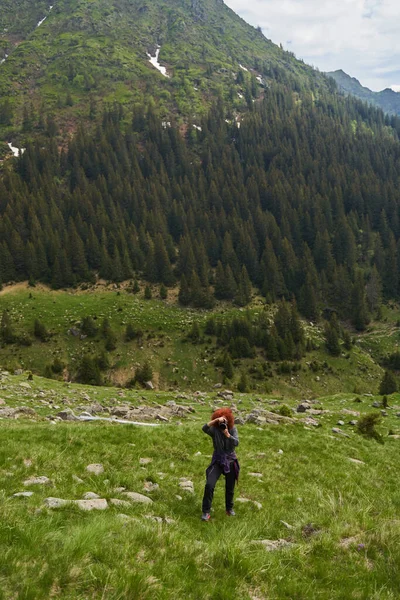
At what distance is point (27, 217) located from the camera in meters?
115

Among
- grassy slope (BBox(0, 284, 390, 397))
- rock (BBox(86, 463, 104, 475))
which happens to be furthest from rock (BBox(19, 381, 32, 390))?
grassy slope (BBox(0, 284, 390, 397))

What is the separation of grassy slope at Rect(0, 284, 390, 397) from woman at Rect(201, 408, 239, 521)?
53164mm

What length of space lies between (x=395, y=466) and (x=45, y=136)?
191551 millimetres

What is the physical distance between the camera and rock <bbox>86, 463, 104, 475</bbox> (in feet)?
36.6

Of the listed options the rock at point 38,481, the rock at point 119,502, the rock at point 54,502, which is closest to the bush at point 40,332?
the rock at point 38,481

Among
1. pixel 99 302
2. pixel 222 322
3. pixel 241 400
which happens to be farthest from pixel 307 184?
pixel 241 400

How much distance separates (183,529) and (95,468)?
5029mm

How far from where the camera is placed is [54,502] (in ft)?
26.0

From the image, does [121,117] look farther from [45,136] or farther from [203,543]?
[203,543]

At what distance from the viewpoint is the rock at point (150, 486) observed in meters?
10.3

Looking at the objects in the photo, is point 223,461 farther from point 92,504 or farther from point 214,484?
point 92,504

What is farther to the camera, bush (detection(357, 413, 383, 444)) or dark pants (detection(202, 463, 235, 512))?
bush (detection(357, 413, 383, 444))

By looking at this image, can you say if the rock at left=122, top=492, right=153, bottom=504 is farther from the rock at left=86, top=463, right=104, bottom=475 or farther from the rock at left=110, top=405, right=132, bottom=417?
the rock at left=110, top=405, right=132, bottom=417

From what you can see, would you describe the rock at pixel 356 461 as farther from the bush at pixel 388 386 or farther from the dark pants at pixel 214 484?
the bush at pixel 388 386
